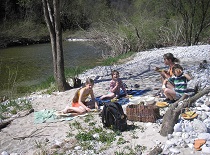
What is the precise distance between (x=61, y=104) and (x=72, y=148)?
3.30 m

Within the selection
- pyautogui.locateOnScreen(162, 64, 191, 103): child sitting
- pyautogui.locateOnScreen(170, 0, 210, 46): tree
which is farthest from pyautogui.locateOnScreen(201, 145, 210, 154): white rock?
pyautogui.locateOnScreen(170, 0, 210, 46): tree

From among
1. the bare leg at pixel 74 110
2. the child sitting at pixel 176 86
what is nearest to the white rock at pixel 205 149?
the child sitting at pixel 176 86

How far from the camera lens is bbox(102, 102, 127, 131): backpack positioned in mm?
6348

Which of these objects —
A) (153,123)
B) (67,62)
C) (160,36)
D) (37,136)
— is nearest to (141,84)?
(153,123)

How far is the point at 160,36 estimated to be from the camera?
24.3 m

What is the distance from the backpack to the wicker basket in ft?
1.32

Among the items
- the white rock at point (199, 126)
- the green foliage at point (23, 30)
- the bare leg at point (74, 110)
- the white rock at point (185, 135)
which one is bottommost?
the bare leg at point (74, 110)

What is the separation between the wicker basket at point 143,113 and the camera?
653cm

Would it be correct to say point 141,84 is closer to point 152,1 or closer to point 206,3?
point 206,3

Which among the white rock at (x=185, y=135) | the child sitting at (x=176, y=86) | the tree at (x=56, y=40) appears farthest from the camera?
the tree at (x=56, y=40)

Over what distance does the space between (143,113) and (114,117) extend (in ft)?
2.21

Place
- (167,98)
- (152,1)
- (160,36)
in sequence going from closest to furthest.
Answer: (167,98) → (160,36) → (152,1)

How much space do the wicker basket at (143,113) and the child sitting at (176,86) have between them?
1.00 meters

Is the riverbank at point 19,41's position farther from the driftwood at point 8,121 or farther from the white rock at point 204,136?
the white rock at point 204,136
